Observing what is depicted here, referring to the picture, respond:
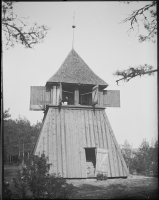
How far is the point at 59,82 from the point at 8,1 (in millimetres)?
7222

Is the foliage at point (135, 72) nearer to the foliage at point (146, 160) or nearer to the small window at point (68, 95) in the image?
the foliage at point (146, 160)

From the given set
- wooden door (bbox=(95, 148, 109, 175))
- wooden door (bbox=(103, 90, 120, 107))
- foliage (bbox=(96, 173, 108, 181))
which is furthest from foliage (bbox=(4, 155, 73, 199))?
wooden door (bbox=(103, 90, 120, 107))

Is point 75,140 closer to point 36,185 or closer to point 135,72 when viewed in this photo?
point 36,185

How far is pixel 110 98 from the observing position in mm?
14930

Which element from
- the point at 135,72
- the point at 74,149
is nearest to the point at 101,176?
the point at 74,149

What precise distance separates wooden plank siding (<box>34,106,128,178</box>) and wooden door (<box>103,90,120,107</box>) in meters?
0.69

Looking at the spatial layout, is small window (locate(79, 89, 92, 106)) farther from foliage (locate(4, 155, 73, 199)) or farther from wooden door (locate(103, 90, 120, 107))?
foliage (locate(4, 155, 73, 199))

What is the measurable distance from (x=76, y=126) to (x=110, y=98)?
132 inches

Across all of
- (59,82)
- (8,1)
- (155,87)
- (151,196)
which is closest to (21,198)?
(151,196)

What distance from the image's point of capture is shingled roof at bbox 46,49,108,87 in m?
14.4

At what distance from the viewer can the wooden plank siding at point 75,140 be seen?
39.7 feet

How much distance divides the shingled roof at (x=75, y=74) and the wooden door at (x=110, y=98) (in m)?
0.68

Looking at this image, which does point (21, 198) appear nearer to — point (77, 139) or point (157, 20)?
point (77, 139)

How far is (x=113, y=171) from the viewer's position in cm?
1291
